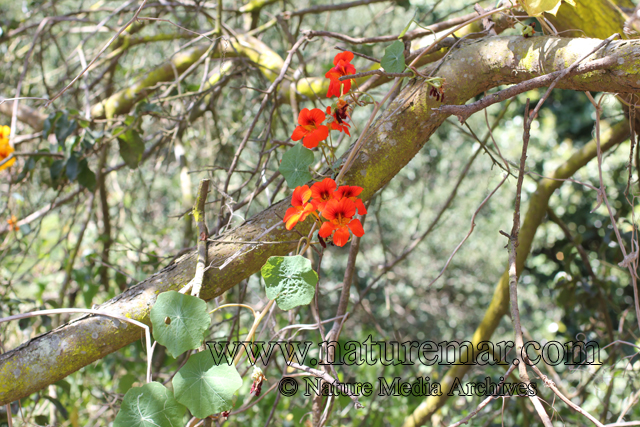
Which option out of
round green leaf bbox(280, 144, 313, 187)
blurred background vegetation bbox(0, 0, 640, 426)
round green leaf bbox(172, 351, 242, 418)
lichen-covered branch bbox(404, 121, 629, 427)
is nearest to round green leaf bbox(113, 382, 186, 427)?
round green leaf bbox(172, 351, 242, 418)

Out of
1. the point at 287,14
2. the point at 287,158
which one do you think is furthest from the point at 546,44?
the point at 287,14

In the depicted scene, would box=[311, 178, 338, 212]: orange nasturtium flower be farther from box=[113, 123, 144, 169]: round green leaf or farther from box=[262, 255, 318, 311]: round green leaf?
box=[113, 123, 144, 169]: round green leaf

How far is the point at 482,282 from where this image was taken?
4137 millimetres

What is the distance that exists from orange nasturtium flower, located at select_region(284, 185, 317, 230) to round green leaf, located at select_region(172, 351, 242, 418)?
0.23 m

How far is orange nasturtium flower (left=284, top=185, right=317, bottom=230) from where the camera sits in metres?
0.70

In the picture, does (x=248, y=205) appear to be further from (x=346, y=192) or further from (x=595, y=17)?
(x=595, y=17)

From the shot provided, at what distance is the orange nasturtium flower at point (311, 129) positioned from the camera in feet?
2.63

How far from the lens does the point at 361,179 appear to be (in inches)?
32.4

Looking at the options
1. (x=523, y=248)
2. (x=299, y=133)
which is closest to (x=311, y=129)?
(x=299, y=133)

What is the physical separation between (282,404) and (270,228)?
1.39 m

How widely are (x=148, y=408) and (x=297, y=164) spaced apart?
450 millimetres

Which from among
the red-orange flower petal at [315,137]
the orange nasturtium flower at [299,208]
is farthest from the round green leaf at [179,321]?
the red-orange flower petal at [315,137]

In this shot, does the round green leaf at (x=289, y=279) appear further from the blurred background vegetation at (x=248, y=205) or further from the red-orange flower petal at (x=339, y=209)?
the blurred background vegetation at (x=248, y=205)

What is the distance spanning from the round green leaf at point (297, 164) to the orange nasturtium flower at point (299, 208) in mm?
98
